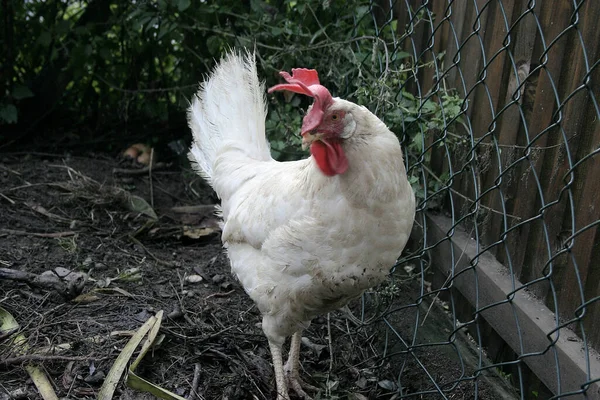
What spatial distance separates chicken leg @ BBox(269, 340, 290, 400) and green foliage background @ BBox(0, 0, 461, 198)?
1.34 metres

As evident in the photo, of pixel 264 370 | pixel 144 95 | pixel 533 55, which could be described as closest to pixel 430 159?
pixel 533 55

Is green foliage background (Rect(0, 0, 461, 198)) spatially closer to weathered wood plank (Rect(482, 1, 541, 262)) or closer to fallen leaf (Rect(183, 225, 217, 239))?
weathered wood plank (Rect(482, 1, 541, 262))

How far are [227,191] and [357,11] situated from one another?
5.01ft

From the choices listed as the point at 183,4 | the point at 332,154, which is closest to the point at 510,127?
the point at 332,154

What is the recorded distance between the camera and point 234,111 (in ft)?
12.1

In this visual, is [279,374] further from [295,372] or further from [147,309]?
[147,309]

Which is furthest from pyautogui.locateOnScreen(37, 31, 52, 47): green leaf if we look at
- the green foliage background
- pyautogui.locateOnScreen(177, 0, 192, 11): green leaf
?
pyautogui.locateOnScreen(177, 0, 192, 11): green leaf

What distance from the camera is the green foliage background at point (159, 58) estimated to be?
4074 mm

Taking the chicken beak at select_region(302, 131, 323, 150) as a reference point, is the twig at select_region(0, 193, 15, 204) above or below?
below

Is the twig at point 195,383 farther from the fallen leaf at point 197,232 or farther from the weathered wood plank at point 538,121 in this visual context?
the weathered wood plank at point 538,121

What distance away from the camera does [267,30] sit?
14.5 feet

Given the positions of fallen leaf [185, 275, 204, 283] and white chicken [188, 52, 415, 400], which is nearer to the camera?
white chicken [188, 52, 415, 400]

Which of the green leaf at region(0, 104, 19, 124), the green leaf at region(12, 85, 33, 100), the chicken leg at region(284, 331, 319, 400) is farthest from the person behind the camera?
the green leaf at region(12, 85, 33, 100)

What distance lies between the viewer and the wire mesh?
8.25ft
